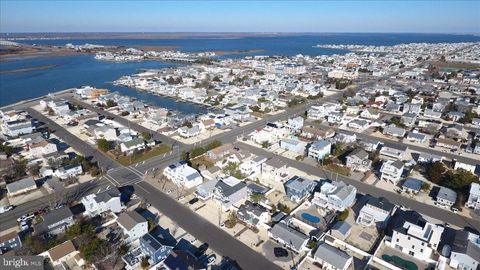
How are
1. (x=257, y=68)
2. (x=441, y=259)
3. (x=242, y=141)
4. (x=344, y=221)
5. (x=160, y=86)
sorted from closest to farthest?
1. (x=441, y=259)
2. (x=344, y=221)
3. (x=242, y=141)
4. (x=160, y=86)
5. (x=257, y=68)

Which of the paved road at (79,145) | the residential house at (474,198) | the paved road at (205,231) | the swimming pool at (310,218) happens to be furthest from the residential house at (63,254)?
the residential house at (474,198)

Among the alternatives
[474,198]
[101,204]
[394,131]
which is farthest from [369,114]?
[101,204]

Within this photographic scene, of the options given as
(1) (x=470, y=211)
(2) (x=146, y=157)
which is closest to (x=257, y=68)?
(2) (x=146, y=157)

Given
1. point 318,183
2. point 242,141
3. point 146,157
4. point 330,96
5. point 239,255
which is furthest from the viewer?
point 330,96

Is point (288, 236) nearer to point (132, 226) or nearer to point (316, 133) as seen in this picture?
point (132, 226)

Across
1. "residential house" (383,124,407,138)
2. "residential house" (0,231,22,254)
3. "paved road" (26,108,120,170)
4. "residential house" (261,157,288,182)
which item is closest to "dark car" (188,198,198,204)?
"residential house" (261,157,288,182)

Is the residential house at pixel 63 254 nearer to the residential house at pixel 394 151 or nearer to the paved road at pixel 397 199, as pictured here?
the paved road at pixel 397 199

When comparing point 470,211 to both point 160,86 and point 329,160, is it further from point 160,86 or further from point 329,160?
point 160,86

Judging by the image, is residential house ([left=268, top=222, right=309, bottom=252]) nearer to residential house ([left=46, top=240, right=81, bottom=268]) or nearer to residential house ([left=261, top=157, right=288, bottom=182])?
residential house ([left=261, top=157, right=288, bottom=182])
